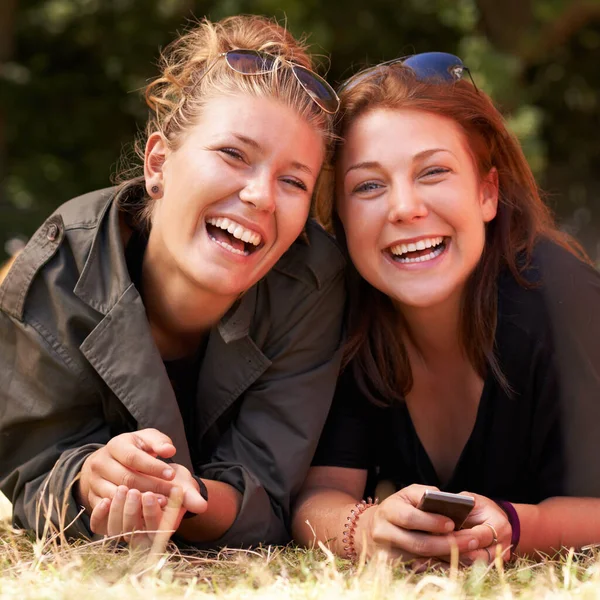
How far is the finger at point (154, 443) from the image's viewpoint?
Result: 230 cm

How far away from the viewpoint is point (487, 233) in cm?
304

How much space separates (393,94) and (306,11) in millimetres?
6203

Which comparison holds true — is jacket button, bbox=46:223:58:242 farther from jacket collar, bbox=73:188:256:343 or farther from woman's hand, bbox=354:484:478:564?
woman's hand, bbox=354:484:478:564

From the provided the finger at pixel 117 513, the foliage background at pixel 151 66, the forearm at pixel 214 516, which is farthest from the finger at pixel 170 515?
the foliage background at pixel 151 66

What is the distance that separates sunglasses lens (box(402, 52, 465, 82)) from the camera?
2900 mm

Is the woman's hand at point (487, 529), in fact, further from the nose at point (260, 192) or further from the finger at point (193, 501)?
the nose at point (260, 192)

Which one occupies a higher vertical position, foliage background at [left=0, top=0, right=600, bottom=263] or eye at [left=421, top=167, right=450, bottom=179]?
foliage background at [left=0, top=0, right=600, bottom=263]

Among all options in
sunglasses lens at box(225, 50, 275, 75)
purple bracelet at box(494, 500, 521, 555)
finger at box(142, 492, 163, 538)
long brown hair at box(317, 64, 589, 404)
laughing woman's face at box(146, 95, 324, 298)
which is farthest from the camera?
long brown hair at box(317, 64, 589, 404)

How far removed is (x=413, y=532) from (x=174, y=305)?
0.98m

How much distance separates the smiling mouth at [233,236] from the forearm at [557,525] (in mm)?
1015

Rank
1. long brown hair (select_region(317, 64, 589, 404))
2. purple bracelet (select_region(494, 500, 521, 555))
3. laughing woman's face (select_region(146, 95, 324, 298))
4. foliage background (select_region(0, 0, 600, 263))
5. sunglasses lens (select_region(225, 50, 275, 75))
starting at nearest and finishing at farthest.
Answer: purple bracelet (select_region(494, 500, 521, 555)) < laughing woman's face (select_region(146, 95, 324, 298)) < sunglasses lens (select_region(225, 50, 275, 75)) < long brown hair (select_region(317, 64, 589, 404)) < foliage background (select_region(0, 0, 600, 263))

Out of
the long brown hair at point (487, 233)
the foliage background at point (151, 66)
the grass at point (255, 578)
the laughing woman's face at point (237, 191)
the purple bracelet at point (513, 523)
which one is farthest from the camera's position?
the foliage background at point (151, 66)

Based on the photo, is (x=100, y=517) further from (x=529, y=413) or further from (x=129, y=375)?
(x=529, y=413)

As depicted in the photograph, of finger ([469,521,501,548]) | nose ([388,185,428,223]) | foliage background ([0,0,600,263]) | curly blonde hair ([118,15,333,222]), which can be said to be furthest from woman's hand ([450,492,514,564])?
foliage background ([0,0,600,263])
